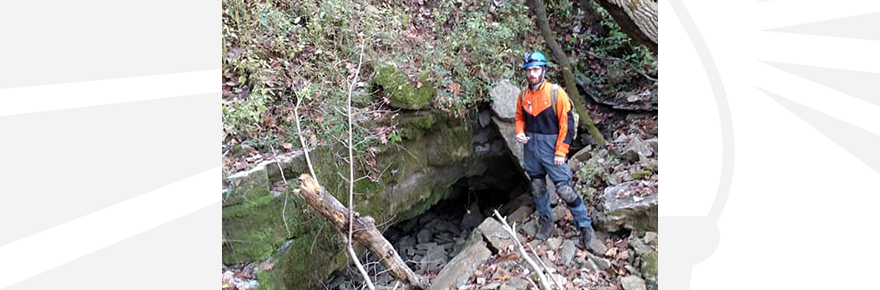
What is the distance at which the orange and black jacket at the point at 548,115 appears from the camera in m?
4.52

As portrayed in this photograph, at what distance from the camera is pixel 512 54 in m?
7.13

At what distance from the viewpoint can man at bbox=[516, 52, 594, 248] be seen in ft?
14.8

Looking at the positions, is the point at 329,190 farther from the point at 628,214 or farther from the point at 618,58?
the point at 618,58

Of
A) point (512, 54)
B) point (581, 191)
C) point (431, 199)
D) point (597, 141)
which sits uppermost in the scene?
point (512, 54)

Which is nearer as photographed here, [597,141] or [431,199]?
[597,141]

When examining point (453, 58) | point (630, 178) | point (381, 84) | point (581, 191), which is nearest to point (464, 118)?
point (453, 58)

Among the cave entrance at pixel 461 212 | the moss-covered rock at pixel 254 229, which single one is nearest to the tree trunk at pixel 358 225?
the moss-covered rock at pixel 254 229

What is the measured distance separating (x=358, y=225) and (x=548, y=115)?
6.71 feet

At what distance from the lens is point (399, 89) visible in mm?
5730

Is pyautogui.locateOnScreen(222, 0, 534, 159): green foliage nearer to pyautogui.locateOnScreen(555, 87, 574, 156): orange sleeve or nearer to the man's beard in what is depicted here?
the man's beard

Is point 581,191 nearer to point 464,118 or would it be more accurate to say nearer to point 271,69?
point 464,118

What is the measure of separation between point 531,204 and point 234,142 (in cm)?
351

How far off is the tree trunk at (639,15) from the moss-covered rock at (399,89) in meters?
2.36

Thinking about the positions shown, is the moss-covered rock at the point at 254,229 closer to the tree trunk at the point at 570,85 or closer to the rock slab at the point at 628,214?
the rock slab at the point at 628,214
